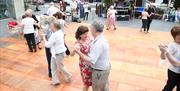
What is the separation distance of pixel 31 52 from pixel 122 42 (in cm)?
322

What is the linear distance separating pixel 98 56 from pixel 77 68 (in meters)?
2.27

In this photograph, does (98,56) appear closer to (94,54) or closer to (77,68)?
(94,54)

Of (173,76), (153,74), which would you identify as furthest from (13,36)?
(173,76)

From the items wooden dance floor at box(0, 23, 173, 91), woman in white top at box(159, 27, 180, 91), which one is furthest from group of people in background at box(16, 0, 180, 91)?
wooden dance floor at box(0, 23, 173, 91)

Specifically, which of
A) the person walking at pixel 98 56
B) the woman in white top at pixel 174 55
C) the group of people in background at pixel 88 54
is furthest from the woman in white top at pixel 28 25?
the woman in white top at pixel 174 55

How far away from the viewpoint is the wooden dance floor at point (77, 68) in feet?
12.2

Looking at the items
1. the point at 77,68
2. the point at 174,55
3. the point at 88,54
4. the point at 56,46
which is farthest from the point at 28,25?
the point at 174,55

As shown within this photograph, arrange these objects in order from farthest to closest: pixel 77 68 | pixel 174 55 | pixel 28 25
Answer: pixel 28 25
pixel 77 68
pixel 174 55

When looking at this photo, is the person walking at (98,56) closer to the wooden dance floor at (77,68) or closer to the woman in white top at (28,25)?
the wooden dance floor at (77,68)

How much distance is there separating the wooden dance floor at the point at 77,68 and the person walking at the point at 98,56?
1.18 m

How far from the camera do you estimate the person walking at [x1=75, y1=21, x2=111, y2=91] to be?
2.24 m

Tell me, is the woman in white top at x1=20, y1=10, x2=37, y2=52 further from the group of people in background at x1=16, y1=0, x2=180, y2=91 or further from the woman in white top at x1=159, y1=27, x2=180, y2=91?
the woman in white top at x1=159, y1=27, x2=180, y2=91

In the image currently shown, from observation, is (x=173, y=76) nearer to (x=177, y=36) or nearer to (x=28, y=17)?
(x=177, y=36)

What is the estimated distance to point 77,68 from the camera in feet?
14.6
